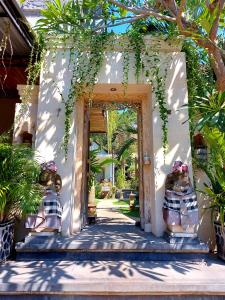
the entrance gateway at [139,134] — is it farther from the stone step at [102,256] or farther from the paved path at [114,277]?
the paved path at [114,277]

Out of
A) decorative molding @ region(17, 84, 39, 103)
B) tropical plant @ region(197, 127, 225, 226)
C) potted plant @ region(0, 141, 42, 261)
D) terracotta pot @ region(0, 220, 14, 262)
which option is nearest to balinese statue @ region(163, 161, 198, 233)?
tropical plant @ region(197, 127, 225, 226)

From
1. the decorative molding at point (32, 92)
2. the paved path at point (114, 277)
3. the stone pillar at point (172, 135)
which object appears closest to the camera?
the paved path at point (114, 277)

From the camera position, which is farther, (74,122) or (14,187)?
(74,122)

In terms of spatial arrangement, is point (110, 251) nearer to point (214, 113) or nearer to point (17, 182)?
point (17, 182)

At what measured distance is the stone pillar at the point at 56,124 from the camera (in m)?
4.47

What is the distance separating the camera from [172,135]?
15.2 feet

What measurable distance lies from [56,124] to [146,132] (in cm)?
201

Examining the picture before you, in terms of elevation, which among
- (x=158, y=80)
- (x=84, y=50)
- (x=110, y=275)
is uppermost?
(x=84, y=50)

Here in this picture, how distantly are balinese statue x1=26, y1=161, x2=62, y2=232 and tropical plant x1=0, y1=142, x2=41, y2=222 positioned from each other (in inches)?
6.9

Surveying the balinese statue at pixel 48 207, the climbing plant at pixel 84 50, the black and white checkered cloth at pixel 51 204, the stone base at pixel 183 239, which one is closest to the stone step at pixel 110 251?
the stone base at pixel 183 239

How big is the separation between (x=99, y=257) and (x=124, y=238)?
2.20 ft

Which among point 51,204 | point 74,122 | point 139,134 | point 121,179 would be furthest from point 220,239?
point 121,179

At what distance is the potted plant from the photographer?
3.64 meters

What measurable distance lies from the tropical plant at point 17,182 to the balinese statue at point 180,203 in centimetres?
228
